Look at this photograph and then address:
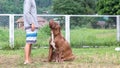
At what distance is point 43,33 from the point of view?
1379 centimetres

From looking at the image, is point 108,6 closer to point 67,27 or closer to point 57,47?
point 67,27

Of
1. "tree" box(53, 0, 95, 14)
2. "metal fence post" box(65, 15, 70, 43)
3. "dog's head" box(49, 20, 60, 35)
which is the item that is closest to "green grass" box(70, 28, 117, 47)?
"metal fence post" box(65, 15, 70, 43)

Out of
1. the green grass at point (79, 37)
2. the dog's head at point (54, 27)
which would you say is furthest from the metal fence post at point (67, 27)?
the dog's head at point (54, 27)

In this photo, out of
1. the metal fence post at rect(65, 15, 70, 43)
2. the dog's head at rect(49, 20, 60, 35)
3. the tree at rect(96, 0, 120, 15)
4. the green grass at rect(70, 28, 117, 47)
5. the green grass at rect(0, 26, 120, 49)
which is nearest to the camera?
the dog's head at rect(49, 20, 60, 35)

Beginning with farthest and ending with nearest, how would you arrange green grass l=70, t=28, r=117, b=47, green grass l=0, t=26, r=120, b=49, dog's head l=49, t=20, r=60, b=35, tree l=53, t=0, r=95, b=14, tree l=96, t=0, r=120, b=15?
tree l=53, t=0, r=95, b=14 → tree l=96, t=0, r=120, b=15 → green grass l=70, t=28, r=117, b=47 → green grass l=0, t=26, r=120, b=49 → dog's head l=49, t=20, r=60, b=35

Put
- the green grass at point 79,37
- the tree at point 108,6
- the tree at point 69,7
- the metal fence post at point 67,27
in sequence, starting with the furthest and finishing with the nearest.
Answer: the tree at point 69,7
the tree at point 108,6
the metal fence post at point 67,27
the green grass at point 79,37

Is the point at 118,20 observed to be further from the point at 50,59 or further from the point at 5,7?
the point at 5,7

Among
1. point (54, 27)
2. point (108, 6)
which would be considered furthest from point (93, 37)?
point (108, 6)

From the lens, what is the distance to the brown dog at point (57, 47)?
868cm

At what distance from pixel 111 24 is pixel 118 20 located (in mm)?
339

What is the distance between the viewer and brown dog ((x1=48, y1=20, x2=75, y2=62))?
28.5 feet

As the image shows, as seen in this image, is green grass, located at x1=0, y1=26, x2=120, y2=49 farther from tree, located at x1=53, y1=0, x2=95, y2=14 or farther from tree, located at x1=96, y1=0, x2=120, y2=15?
tree, located at x1=53, y1=0, x2=95, y2=14

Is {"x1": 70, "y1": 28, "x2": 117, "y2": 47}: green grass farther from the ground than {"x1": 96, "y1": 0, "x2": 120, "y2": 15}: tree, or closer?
closer

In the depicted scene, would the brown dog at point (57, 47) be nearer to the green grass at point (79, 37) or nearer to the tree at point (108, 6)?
the green grass at point (79, 37)
